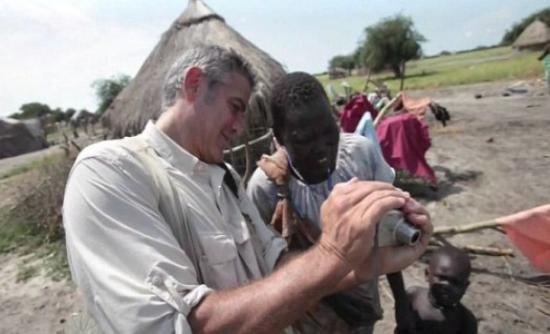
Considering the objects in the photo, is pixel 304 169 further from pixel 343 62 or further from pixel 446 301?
pixel 343 62

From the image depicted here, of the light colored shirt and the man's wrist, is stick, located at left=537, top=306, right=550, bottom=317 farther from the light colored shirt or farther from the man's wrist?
the man's wrist

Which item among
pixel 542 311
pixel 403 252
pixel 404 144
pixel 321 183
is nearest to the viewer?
pixel 403 252

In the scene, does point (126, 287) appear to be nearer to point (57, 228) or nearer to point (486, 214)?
point (486, 214)

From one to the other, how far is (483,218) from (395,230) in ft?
Result: 18.3

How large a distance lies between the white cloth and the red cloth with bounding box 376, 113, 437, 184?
484 centimetres

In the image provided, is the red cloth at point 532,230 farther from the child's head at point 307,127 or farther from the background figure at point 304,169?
the child's head at point 307,127

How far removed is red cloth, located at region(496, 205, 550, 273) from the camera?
2.20m

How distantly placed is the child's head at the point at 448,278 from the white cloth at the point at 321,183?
33.8 inches

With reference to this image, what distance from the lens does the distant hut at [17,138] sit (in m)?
26.1

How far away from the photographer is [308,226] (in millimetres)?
2059

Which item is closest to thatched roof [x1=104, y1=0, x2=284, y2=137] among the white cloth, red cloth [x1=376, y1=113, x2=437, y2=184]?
red cloth [x1=376, y1=113, x2=437, y2=184]

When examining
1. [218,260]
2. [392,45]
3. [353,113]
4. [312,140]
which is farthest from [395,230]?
[392,45]

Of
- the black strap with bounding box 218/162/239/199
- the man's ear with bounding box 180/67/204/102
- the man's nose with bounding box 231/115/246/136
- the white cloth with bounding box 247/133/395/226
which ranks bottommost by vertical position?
the white cloth with bounding box 247/133/395/226

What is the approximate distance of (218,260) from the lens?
126cm
